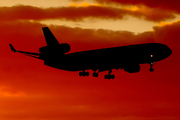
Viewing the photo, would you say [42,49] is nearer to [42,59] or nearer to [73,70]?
[42,59]

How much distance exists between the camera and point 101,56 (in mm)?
156000

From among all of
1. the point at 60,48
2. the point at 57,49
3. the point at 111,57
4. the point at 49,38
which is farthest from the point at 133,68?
the point at 49,38

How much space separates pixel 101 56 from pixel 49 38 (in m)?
16.9

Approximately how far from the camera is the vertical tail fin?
519 feet

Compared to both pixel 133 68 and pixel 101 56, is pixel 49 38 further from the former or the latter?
pixel 133 68

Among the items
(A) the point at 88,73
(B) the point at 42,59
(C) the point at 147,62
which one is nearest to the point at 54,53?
(B) the point at 42,59

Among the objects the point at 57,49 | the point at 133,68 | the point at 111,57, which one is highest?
the point at 57,49

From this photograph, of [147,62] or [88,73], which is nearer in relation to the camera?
[147,62]

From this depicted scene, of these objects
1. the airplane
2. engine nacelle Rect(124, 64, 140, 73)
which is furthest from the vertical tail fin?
engine nacelle Rect(124, 64, 140, 73)

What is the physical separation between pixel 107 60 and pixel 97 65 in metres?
4.33

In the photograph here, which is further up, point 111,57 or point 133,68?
point 111,57

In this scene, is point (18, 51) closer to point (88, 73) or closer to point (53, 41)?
point (53, 41)

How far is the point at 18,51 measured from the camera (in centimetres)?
14925

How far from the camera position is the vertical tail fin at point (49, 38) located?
158m
